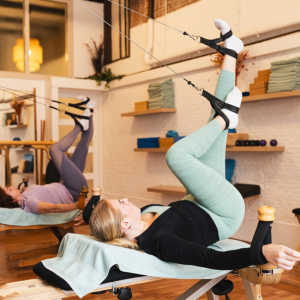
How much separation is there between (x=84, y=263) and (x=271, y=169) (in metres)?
3.03

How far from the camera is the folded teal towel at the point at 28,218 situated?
130 inches

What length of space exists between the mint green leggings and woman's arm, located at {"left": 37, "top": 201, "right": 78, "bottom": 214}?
1563 millimetres

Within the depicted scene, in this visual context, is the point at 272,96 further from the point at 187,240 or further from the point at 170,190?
the point at 187,240

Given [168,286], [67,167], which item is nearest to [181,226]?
[168,286]

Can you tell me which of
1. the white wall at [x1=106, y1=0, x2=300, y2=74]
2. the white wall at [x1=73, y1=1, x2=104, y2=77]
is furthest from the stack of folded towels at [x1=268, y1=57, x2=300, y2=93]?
the white wall at [x1=73, y1=1, x2=104, y2=77]

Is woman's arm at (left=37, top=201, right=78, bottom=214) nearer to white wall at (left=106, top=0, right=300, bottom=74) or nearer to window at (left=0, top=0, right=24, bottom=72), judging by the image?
white wall at (left=106, top=0, right=300, bottom=74)

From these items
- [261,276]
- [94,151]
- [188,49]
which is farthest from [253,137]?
[94,151]

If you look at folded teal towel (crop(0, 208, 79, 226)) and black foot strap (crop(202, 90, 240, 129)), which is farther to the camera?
folded teal towel (crop(0, 208, 79, 226))

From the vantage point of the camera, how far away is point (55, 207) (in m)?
3.29

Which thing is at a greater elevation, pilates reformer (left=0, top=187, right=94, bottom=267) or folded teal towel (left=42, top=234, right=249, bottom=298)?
folded teal towel (left=42, top=234, right=249, bottom=298)

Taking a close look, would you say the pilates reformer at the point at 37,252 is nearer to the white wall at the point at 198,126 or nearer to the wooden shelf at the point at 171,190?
the wooden shelf at the point at 171,190

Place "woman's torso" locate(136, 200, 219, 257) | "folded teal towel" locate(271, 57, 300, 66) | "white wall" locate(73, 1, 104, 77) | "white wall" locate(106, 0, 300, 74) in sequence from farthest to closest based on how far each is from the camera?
"white wall" locate(73, 1, 104, 77) → "white wall" locate(106, 0, 300, 74) → "folded teal towel" locate(271, 57, 300, 66) → "woman's torso" locate(136, 200, 219, 257)

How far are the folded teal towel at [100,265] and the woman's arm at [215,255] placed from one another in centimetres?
8

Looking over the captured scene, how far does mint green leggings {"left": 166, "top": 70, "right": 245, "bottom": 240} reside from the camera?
1709 millimetres
